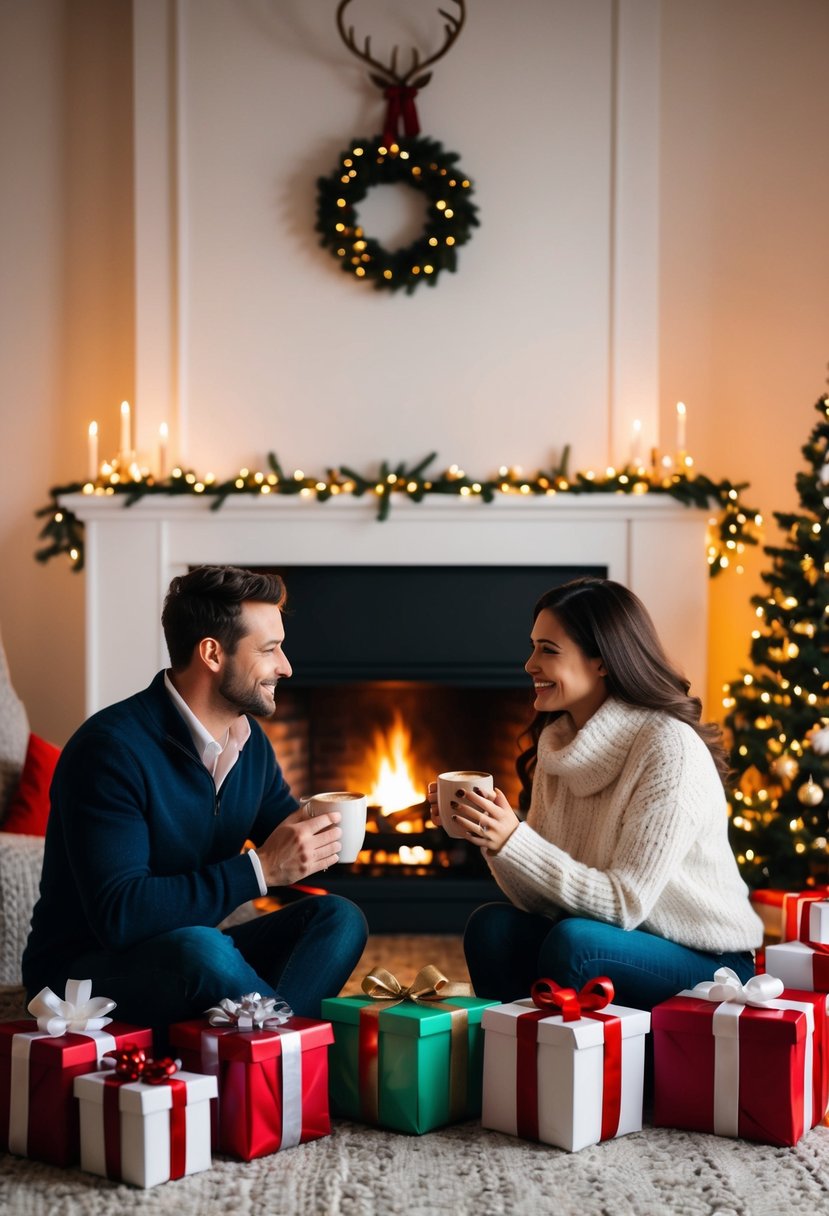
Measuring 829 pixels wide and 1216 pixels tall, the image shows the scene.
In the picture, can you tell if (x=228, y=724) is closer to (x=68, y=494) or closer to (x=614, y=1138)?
(x=614, y=1138)

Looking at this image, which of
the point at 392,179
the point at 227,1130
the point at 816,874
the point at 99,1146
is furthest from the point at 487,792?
the point at 392,179

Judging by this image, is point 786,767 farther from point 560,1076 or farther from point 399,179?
point 399,179

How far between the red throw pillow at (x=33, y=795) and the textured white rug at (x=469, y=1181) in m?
1.43

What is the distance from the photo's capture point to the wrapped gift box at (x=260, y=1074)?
6.54ft

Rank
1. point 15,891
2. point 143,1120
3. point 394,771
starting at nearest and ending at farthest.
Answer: point 143,1120 < point 15,891 < point 394,771

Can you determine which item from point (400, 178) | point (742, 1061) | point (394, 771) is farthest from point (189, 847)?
point (400, 178)

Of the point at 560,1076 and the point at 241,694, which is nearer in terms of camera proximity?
the point at 560,1076

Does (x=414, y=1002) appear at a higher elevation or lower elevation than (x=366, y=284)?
lower

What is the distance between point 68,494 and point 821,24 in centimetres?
290

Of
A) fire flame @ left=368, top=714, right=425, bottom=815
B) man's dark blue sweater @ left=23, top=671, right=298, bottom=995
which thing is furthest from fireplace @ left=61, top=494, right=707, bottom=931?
man's dark blue sweater @ left=23, top=671, right=298, bottom=995

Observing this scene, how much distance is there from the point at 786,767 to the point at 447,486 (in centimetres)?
131

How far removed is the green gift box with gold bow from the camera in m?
2.13

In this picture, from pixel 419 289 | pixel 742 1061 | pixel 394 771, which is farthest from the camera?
pixel 394 771

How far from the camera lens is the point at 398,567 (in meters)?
4.12
